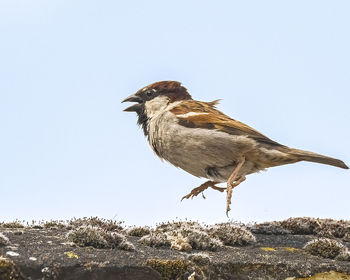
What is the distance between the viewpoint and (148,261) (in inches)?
290

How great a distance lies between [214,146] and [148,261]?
3399 mm

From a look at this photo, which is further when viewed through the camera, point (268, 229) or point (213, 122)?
point (268, 229)

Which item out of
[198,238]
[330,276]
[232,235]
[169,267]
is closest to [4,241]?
[169,267]

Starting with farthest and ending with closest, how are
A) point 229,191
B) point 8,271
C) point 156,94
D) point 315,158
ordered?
1. point 156,94
2. point 315,158
3. point 229,191
4. point 8,271

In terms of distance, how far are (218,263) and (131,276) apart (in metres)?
1.34

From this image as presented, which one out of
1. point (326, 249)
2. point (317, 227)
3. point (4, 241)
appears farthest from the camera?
point (317, 227)

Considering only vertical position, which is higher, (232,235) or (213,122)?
(213,122)

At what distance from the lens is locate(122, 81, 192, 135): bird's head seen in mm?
11344

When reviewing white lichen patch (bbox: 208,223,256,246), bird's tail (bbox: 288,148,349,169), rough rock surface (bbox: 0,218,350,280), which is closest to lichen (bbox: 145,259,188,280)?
rough rock surface (bbox: 0,218,350,280)

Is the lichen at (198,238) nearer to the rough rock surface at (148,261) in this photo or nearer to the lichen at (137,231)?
the rough rock surface at (148,261)

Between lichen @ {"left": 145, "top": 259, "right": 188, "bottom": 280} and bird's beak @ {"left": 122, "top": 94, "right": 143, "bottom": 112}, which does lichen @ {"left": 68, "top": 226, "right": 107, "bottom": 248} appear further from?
bird's beak @ {"left": 122, "top": 94, "right": 143, "bottom": 112}

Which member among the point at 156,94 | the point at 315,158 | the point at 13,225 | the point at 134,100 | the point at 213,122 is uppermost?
the point at 156,94

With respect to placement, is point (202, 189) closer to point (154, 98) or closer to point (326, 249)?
point (154, 98)

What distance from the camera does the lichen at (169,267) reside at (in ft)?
24.2
